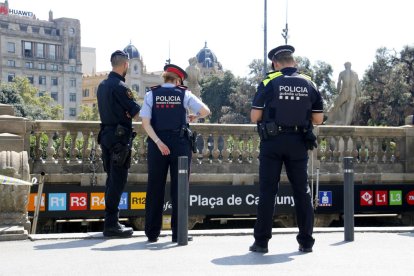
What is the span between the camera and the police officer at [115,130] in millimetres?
7828

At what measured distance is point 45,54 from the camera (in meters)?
138

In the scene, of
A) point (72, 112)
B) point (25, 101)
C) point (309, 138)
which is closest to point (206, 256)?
point (309, 138)

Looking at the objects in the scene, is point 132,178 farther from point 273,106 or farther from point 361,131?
point 273,106

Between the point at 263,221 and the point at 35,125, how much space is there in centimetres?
678

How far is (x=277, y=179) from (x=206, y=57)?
142529 millimetres

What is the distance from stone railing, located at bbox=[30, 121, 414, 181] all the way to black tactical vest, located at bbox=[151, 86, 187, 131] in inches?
219

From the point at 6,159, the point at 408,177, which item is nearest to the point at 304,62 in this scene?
the point at 408,177

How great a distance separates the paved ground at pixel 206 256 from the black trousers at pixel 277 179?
0.22 m

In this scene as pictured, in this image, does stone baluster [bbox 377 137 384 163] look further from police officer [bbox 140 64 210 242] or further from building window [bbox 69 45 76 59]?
building window [bbox 69 45 76 59]

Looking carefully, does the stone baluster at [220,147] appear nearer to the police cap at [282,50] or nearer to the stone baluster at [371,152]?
the stone baluster at [371,152]

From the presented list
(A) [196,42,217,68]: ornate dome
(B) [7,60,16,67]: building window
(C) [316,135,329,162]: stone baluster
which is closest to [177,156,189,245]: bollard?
(C) [316,135,329,162]: stone baluster

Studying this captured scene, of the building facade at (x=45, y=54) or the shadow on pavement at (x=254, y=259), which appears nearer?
the shadow on pavement at (x=254, y=259)

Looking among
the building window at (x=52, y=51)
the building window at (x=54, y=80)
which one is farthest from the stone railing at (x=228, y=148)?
the building window at (x=52, y=51)

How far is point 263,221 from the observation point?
6871 millimetres
